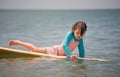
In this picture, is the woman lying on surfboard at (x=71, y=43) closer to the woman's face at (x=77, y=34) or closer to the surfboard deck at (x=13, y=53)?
the woman's face at (x=77, y=34)

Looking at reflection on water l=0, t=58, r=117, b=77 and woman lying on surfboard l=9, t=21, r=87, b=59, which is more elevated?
woman lying on surfboard l=9, t=21, r=87, b=59

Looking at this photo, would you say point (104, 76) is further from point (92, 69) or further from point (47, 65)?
point (47, 65)

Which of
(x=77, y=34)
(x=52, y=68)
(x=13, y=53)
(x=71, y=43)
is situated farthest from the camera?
(x=13, y=53)

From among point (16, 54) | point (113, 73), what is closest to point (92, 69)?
point (113, 73)

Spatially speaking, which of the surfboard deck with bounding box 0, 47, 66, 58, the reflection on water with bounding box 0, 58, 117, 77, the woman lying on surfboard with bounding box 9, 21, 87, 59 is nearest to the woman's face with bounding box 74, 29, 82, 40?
the woman lying on surfboard with bounding box 9, 21, 87, 59

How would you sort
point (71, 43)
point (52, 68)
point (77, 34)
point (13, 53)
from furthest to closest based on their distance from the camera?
point (13, 53), point (71, 43), point (77, 34), point (52, 68)

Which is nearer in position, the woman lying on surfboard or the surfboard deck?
the woman lying on surfboard

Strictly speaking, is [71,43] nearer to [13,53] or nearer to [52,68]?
[52,68]

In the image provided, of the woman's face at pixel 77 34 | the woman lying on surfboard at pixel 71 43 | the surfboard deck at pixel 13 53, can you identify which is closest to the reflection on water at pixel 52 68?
the surfboard deck at pixel 13 53

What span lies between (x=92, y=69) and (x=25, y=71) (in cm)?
163

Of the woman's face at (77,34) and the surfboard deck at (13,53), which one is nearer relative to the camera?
the woman's face at (77,34)

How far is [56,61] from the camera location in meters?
9.80

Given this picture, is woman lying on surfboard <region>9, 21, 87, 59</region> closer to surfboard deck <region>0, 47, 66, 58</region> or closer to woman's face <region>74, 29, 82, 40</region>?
woman's face <region>74, 29, 82, 40</region>

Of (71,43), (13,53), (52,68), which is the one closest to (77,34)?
(71,43)
